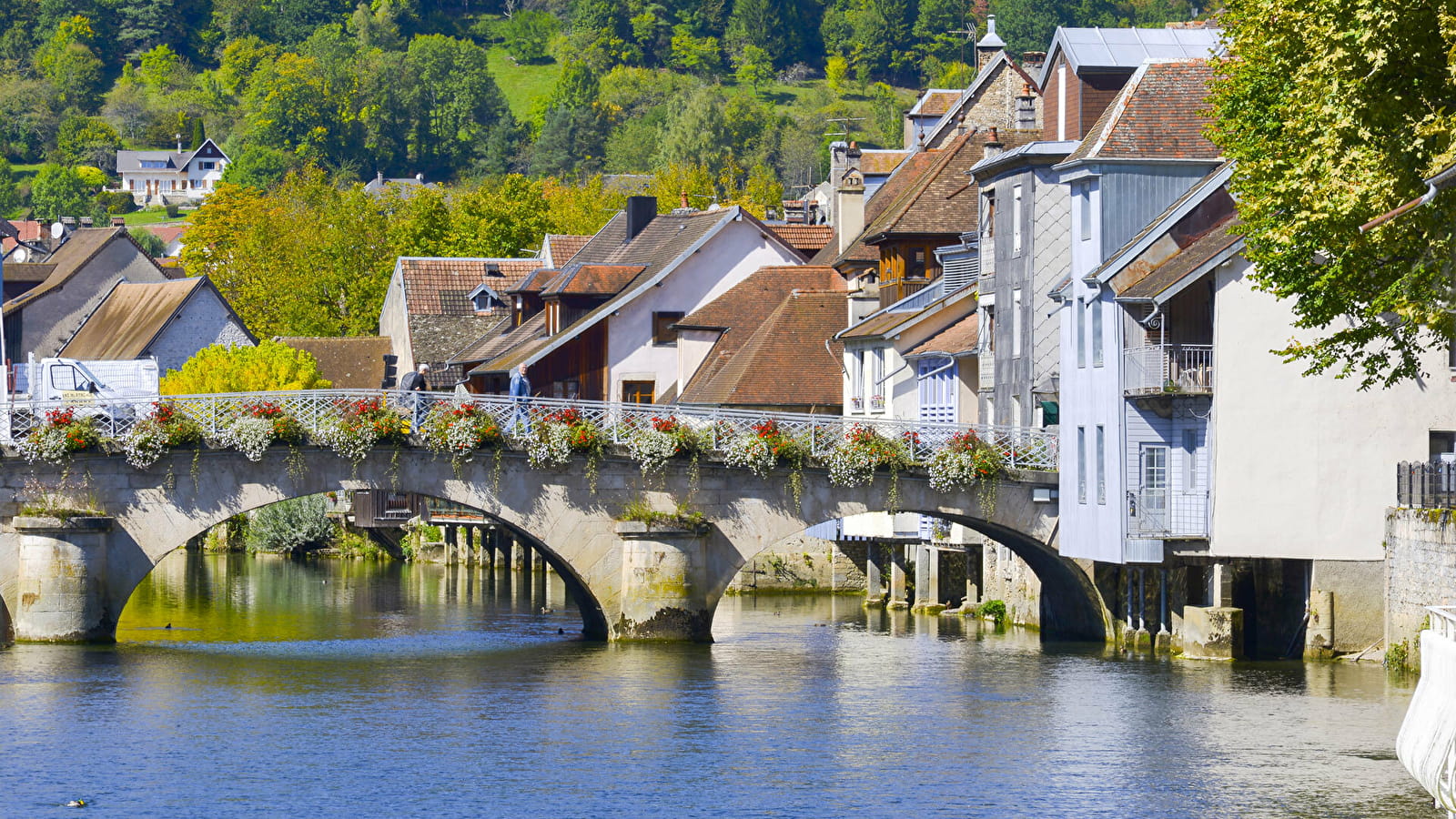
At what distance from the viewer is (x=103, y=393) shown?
56.9 metres

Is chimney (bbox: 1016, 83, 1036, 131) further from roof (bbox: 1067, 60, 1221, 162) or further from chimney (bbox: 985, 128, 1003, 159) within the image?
roof (bbox: 1067, 60, 1221, 162)

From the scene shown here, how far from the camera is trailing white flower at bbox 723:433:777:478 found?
144 ft

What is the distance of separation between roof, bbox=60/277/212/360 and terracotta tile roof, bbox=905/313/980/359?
39313mm

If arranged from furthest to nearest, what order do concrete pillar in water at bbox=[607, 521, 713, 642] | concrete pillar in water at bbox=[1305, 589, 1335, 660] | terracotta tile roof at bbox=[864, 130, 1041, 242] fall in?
terracotta tile roof at bbox=[864, 130, 1041, 242] → concrete pillar in water at bbox=[607, 521, 713, 642] → concrete pillar in water at bbox=[1305, 589, 1335, 660]

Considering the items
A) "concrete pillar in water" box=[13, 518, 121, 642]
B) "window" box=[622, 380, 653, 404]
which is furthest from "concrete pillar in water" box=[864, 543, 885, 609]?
"concrete pillar in water" box=[13, 518, 121, 642]

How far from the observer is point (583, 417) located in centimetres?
4391

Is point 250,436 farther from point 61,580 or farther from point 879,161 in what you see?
point 879,161

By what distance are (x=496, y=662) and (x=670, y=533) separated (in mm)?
3827

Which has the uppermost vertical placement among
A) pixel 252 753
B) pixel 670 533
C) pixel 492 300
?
pixel 492 300

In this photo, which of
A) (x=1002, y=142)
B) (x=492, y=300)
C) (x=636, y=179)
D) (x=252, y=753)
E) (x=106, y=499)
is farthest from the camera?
(x=636, y=179)

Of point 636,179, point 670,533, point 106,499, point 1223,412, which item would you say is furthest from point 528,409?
point 636,179

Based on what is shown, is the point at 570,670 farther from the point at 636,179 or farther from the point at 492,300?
the point at 636,179

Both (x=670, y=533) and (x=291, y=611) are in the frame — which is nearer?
(x=670, y=533)

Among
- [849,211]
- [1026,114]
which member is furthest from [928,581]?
[849,211]
